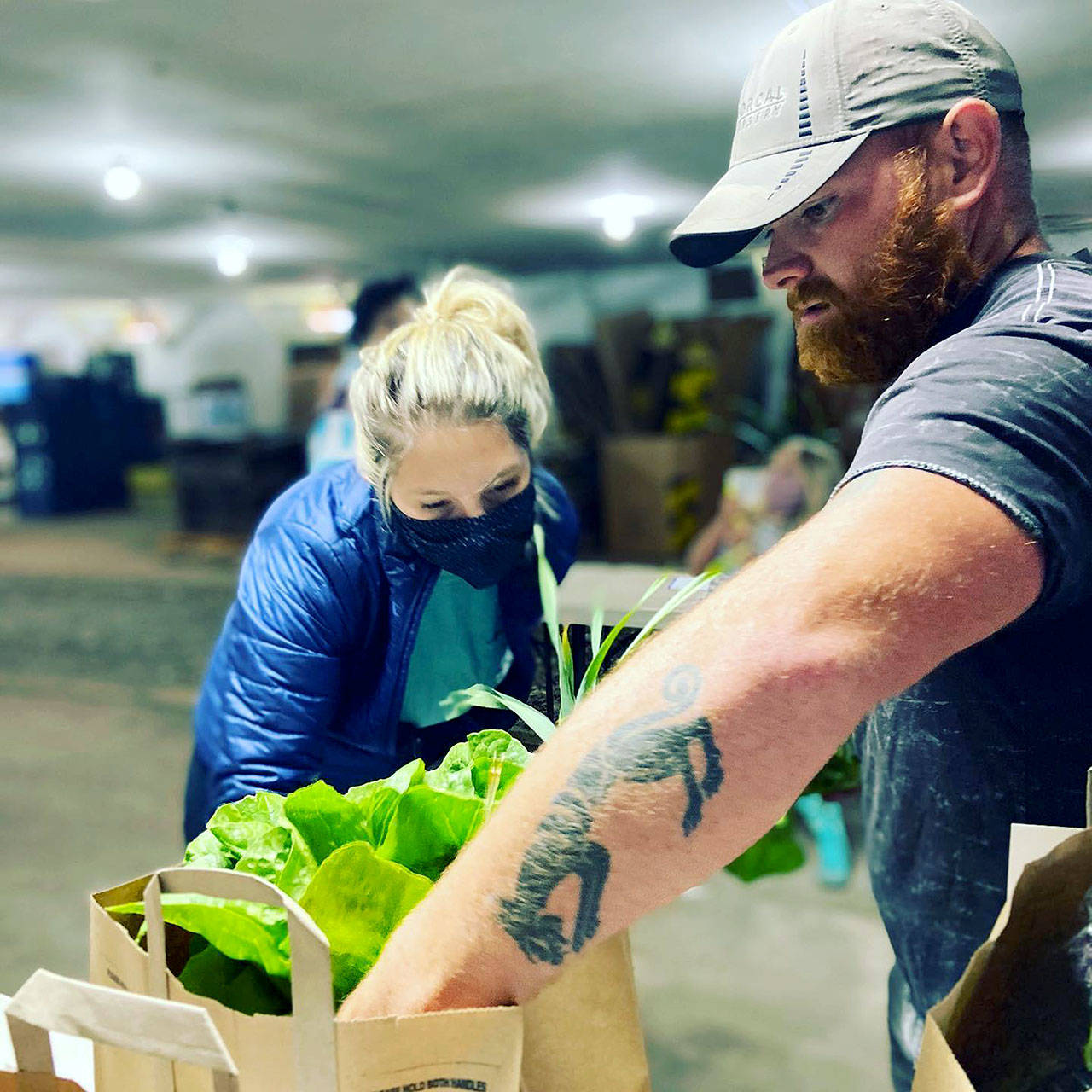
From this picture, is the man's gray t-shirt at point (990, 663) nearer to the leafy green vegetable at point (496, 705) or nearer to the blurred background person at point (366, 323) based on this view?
the leafy green vegetable at point (496, 705)

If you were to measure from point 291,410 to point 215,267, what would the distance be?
164 cm

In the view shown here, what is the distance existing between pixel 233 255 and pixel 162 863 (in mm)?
6117

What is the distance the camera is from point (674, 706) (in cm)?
66

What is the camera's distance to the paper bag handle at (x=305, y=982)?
0.60 metres

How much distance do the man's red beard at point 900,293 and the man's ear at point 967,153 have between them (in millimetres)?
16

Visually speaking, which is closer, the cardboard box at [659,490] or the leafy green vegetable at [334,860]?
the leafy green vegetable at [334,860]

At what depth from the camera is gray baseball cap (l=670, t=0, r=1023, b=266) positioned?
86 cm

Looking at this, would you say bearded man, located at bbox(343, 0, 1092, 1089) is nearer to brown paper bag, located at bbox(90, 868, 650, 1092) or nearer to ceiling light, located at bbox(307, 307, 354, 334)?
brown paper bag, located at bbox(90, 868, 650, 1092)

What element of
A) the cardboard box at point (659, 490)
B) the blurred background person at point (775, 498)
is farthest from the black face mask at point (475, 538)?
the cardboard box at point (659, 490)

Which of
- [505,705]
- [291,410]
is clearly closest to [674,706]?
[505,705]

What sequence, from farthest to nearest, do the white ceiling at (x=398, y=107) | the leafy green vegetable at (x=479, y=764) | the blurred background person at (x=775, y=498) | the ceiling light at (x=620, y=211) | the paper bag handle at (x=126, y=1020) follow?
the ceiling light at (x=620, y=211) → the blurred background person at (x=775, y=498) → the white ceiling at (x=398, y=107) → the leafy green vegetable at (x=479, y=764) → the paper bag handle at (x=126, y=1020)

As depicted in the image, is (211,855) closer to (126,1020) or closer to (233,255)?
(126,1020)

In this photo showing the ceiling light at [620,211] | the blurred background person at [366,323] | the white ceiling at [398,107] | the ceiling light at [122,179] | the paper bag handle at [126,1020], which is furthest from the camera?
the ceiling light at [620,211]

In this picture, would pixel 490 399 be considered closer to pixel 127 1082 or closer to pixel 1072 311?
pixel 1072 311
